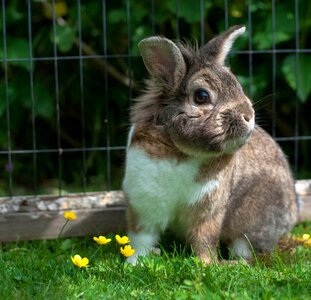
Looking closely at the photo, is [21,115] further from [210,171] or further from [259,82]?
[210,171]

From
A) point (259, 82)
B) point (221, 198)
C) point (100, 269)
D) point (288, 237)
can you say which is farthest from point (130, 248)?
point (259, 82)

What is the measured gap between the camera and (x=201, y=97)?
4.19 m

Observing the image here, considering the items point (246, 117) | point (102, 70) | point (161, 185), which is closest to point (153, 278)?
point (161, 185)

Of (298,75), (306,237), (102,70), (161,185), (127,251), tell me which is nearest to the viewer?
(127,251)

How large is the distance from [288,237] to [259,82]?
1453 mm

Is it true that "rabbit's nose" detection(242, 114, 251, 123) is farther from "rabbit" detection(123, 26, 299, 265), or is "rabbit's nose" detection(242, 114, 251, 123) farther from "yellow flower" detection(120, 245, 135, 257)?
"yellow flower" detection(120, 245, 135, 257)

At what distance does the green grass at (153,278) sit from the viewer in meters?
3.71

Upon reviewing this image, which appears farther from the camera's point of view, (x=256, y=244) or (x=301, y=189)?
(x=301, y=189)

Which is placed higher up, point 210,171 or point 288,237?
point 210,171

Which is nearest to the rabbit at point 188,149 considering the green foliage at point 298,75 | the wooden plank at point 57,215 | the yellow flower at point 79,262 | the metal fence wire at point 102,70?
the yellow flower at point 79,262

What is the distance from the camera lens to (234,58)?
6.04 meters

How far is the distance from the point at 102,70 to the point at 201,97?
2.42 metres

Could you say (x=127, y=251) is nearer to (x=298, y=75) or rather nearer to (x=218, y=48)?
(x=218, y=48)

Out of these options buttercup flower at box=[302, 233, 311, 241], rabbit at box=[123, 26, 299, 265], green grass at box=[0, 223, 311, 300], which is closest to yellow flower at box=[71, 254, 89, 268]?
green grass at box=[0, 223, 311, 300]
